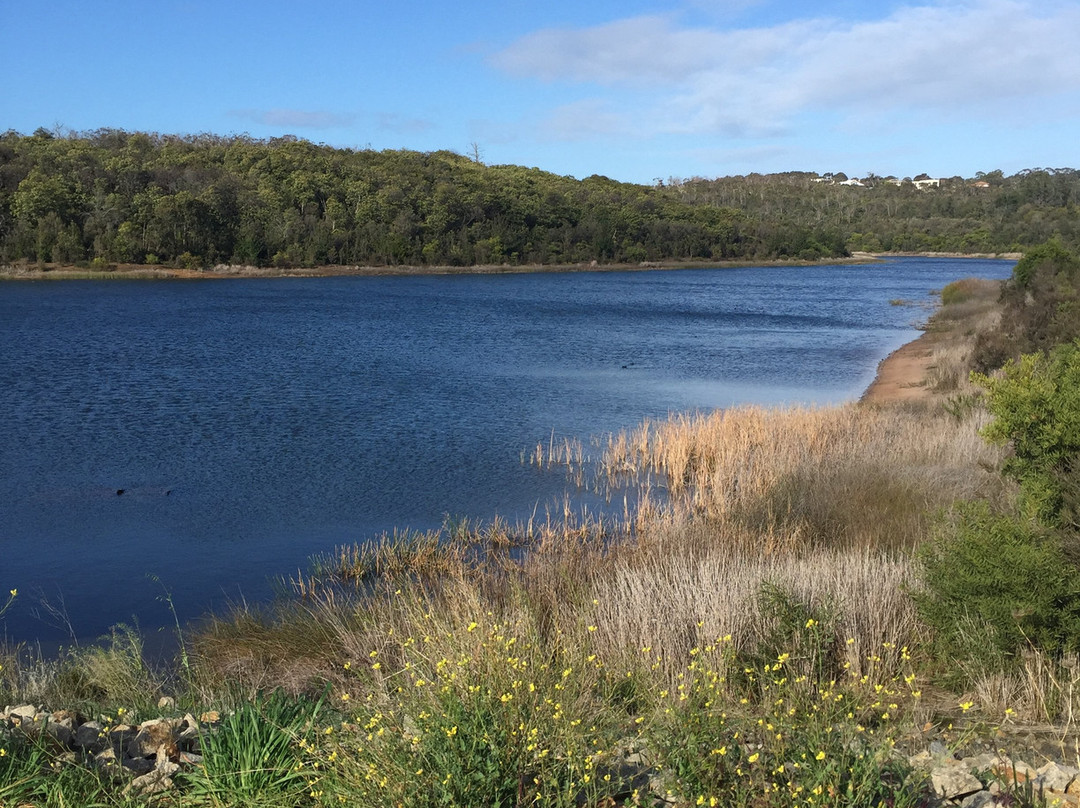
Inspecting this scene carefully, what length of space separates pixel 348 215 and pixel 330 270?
13.6m

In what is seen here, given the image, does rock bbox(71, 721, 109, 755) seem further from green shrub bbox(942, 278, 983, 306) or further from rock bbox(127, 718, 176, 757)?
green shrub bbox(942, 278, 983, 306)

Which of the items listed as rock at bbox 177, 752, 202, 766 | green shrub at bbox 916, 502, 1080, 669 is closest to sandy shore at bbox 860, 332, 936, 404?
green shrub at bbox 916, 502, 1080, 669

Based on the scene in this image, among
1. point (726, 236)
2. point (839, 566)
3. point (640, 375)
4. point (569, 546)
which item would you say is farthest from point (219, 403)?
point (726, 236)

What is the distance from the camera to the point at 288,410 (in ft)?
76.6

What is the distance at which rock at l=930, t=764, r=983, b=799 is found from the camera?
4.37 m

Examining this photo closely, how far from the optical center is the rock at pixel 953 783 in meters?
4.37

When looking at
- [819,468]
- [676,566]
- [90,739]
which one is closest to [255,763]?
[90,739]

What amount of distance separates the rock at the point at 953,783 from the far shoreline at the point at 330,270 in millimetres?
78393

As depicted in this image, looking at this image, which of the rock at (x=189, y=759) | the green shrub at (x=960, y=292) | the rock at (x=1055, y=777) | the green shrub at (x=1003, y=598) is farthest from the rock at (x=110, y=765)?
the green shrub at (x=960, y=292)

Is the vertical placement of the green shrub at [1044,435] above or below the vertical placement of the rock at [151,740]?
above

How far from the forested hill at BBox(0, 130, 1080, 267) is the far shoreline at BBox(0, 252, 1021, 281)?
1468 mm

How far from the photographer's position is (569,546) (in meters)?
11.6

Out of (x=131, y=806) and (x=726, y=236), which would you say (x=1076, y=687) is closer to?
(x=131, y=806)

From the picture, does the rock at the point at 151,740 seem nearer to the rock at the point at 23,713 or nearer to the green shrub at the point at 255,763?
the green shrub at the point at 255,763
